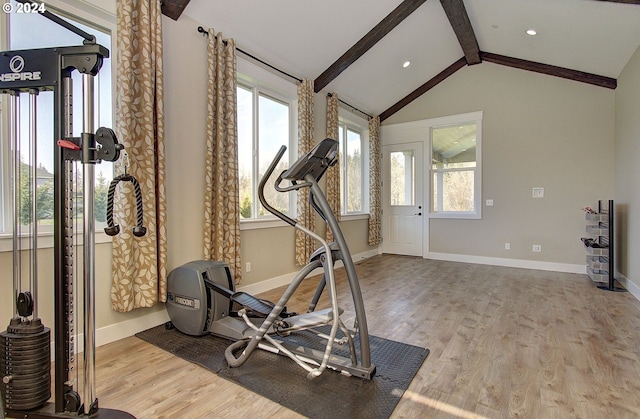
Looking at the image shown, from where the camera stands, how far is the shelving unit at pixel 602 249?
4.02 m

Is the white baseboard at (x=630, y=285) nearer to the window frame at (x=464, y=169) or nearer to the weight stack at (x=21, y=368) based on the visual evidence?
the window frame at (x=464, y=169)

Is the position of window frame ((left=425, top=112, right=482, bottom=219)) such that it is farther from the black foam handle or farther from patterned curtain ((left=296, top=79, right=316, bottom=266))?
the black foam handle

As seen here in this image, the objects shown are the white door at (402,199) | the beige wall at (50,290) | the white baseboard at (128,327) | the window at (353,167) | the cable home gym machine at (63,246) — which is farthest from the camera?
the white door at (402,199)

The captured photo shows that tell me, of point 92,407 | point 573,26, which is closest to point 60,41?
point 92,407

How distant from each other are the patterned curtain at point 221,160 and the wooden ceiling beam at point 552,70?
173 inches

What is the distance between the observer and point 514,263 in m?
5.43

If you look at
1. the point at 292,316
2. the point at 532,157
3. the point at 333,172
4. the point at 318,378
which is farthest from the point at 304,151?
the point at 532,157

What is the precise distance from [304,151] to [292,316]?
2.49 m

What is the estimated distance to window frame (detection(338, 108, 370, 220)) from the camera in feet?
18.7

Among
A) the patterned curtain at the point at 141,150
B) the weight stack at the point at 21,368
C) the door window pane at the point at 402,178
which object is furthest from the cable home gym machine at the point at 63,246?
the door window pane at the point at 402,178

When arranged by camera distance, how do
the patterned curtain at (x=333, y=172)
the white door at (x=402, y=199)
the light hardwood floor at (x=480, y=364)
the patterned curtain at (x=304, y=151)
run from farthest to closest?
1. the white door at (x=402, y=199)
2. the patterned curtain at (x=333, y=172)
3. the patterned curtain at (x=304, y=151)
4. the light hardwood floor at (x=480, y=364)

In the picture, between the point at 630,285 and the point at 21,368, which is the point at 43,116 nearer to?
the point at 21,368

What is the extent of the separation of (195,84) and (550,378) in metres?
3.57

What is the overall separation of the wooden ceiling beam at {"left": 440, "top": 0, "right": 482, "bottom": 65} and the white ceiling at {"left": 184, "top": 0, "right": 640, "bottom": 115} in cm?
10
